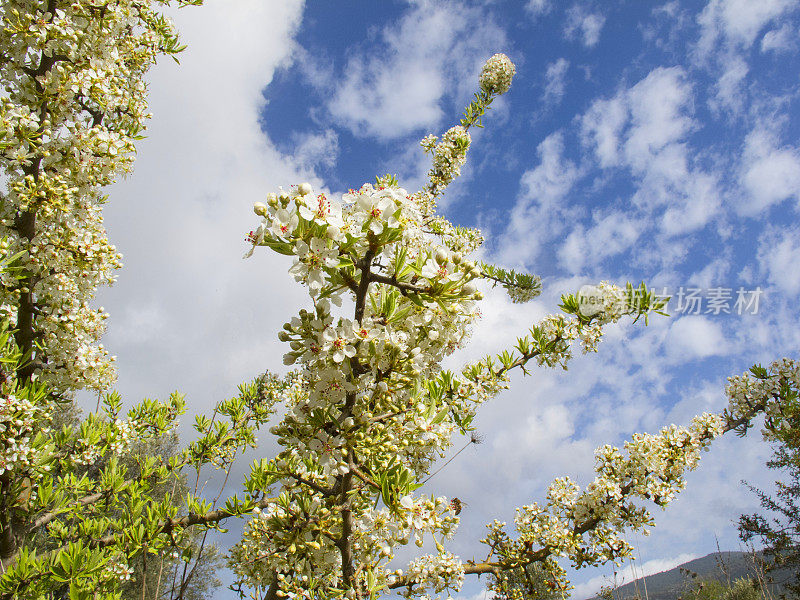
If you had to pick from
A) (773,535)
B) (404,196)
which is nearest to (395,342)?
(404,196)

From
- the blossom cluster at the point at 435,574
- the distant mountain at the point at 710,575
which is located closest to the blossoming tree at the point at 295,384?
the blossom cluster at the point at 435,574

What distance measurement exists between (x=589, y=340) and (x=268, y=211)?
13.3 ft

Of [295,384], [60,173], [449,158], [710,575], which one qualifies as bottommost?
[710,575]

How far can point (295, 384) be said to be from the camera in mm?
4309

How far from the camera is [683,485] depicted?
486 centimetres

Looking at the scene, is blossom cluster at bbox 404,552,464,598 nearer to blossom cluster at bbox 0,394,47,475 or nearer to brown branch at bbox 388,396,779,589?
brown branch at bbox 388,396,779,589

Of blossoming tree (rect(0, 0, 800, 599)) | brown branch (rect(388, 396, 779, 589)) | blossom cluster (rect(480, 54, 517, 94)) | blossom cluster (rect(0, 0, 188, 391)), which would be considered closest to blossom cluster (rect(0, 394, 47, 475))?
blossoming tree (rect(0, 0, 800, 599))

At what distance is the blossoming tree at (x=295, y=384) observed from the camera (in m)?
2.00

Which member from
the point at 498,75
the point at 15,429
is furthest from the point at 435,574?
the point at 498,75

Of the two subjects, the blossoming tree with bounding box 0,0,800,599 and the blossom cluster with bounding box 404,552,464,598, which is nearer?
the blossoming tree with bounding box 0,0,800,599

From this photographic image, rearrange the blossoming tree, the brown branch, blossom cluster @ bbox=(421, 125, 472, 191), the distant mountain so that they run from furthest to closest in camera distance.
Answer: the distant mountain
blossom cluster @ bbox=(421, 125, 472, 191)
the brown branch
the blossoming tree

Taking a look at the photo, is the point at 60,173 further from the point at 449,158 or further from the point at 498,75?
the point at 498,75

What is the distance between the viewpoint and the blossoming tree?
2.00 metres

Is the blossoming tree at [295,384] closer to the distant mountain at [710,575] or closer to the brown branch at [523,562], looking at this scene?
the brown branch at [523,562]
